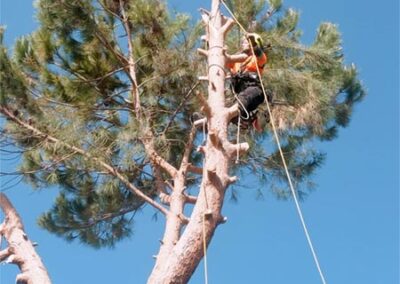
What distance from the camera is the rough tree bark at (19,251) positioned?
303 centimetres

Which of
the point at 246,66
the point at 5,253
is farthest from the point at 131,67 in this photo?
the point at 5,253

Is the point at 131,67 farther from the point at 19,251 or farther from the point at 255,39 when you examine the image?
the point at 19,251

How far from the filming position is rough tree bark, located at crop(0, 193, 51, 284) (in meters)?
3.03

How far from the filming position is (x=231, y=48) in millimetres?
4965

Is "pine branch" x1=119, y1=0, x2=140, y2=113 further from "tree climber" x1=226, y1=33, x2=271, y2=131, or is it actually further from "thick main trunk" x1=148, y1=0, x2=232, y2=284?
"thick main trunk" x1=148, y1=0, x2=232, y2=284

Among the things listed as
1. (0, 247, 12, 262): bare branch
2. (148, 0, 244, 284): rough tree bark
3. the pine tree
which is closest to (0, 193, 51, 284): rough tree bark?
(0, 247, 12, 262): bare branch

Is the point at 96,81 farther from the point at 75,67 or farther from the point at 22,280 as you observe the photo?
the point at 22,280

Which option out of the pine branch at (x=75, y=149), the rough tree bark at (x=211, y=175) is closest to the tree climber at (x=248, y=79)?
the rough tree bark at (x=211, y=175)

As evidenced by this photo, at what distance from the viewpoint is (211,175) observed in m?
2.94

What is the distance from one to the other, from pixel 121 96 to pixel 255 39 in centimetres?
168

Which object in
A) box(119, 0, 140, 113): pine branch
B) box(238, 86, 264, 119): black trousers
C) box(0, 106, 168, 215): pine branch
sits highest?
box(119, 0, 140, 113): pine branch

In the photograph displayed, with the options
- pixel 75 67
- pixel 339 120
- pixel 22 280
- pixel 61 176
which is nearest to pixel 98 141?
pixel 61 176

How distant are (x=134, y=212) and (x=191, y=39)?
1.37 metres

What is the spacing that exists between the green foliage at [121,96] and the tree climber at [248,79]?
93cm
